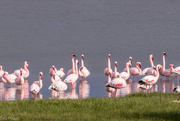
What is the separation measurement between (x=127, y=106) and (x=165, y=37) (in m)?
28.7

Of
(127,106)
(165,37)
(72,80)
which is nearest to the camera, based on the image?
(127,106)

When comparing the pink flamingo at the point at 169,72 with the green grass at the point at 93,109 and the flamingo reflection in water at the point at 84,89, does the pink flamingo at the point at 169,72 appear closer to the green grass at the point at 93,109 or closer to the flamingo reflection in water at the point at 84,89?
the flamingo reflection in water at the point at 84,89

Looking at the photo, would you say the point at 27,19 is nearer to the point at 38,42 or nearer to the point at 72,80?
the point at 38,42

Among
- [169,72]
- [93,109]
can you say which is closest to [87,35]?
[169,72]

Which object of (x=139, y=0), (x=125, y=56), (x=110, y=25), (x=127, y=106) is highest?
(x=139, y=0)

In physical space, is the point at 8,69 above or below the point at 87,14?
below

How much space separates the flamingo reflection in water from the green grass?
518cm

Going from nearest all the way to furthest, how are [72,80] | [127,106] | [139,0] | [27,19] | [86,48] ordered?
[127,106], [72,80], [86,48], [27,19], [139,0]

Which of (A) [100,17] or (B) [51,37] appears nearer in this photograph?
(B) [51,37]

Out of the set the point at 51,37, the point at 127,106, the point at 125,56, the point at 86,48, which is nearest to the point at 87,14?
the point at 51,37

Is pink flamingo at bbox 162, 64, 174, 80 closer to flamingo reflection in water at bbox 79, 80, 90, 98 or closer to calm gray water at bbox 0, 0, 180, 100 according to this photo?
calm gray water at bbox 0, 0, 180, 100

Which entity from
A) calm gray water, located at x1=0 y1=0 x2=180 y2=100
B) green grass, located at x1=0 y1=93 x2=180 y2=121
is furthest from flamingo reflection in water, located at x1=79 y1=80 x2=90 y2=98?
green grass, located at x1=0 y1=93 x2=180 y2=121

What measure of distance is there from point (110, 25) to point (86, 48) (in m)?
15.6

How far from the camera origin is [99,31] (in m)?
46.7
